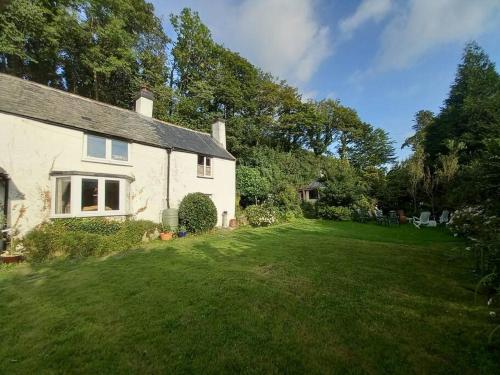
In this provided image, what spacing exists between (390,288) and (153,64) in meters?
29.9

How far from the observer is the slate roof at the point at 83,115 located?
10.4 meters

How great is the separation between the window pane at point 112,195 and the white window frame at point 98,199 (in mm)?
171

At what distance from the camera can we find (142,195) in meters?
13.4

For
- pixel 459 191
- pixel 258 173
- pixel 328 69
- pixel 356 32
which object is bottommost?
pixel 459 191

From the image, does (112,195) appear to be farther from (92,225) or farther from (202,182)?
(202,182)

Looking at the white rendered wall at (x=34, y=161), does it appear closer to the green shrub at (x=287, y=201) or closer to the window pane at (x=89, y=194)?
the window pane at (x=89, y=194)

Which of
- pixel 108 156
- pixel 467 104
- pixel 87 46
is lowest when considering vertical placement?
pixel 108 156

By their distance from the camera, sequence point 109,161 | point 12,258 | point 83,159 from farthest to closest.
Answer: point 109,161, point 83,159, point 12,258

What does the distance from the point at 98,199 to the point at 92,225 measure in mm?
1557

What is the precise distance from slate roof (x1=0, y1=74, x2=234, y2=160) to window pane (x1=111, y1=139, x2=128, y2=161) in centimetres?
43

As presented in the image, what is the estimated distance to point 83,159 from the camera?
11.4 meters

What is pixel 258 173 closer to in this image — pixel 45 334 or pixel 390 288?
pixel 390 288

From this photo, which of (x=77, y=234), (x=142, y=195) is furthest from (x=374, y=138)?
(x=77, y=234)

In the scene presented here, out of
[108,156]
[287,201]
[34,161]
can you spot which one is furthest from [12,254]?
[287,201]
